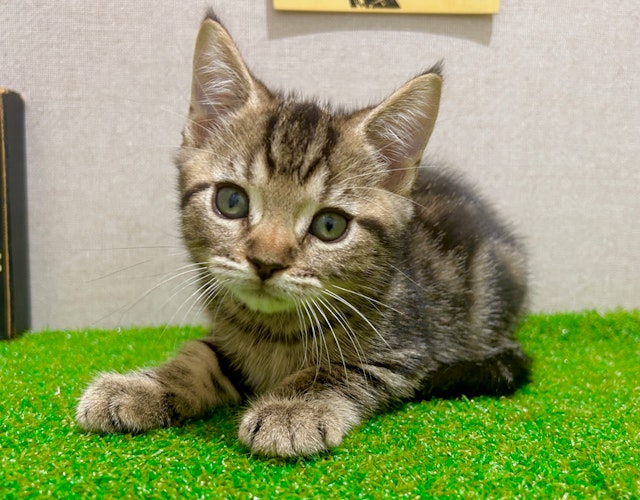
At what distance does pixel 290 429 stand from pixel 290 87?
3.97 ft

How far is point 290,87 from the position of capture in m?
1.76

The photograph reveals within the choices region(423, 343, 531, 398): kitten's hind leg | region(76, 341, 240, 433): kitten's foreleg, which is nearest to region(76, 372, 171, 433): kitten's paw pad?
region(76, 341, 240, 433): kitten's foreleg

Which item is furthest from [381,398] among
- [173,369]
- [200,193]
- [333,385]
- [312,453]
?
[200,193]

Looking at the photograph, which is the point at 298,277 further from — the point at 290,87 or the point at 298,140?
the point at 290,87

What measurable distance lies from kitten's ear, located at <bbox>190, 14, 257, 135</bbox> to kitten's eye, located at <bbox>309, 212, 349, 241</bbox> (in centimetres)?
31

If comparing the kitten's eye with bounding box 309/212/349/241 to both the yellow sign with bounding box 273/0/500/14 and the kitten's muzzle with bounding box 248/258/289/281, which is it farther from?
the yellow sign with bounding box 273/0/500/14

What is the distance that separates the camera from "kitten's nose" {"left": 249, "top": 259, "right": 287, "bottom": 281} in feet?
2.88

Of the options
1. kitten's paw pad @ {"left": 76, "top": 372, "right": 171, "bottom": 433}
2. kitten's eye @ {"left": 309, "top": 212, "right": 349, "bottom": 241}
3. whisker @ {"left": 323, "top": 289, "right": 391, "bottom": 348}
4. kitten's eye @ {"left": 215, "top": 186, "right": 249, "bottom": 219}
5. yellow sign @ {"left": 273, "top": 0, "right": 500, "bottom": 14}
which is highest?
yellow sign @ {"left": 273, "top": 0, "right": 500, "bottom": 14}

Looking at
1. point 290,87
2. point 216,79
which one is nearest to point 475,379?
point 216,79

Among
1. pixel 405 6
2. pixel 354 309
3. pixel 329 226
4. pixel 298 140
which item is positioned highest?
pixel 405 6

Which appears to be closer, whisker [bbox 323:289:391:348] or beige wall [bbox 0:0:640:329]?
whisker [bbox 323:289:391:348]

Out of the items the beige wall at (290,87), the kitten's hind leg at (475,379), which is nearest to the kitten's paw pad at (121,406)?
the kitten's hind leg at (475,379)

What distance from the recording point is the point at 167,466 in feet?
2.71

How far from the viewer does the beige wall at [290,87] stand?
1685 millimetres
